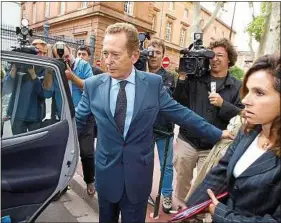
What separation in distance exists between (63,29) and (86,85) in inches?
853

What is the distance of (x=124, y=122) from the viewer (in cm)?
185

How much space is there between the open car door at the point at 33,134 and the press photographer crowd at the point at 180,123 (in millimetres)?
15

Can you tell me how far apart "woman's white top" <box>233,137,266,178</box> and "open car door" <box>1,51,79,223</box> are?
4.67 feet

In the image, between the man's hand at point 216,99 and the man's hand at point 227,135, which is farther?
the man's hand at point 216,99

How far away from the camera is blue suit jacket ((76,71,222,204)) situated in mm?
1851

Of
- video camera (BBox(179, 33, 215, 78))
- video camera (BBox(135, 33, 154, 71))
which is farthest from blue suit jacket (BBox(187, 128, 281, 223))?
video camera (BBox(135, 33, 154, 71))

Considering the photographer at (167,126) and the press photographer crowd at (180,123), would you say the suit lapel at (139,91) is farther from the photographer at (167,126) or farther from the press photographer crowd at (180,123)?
the photographer at (167,126)

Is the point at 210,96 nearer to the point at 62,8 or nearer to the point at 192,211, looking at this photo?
the point at 192,211

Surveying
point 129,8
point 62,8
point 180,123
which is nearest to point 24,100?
→ point 180,123

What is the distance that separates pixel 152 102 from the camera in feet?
6.23

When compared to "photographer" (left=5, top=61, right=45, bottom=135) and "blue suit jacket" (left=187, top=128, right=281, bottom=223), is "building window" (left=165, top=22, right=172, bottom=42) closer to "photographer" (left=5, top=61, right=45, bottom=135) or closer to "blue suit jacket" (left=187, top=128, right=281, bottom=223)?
"photographer" (left=5, top=61, right=45, bottom=135)

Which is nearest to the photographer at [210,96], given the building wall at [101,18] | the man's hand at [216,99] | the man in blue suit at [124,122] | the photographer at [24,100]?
the man's hand at [216,99]

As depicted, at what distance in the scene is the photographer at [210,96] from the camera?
250 centimetres

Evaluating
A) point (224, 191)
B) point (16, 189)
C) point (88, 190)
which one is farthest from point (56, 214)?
point (224, 191)
